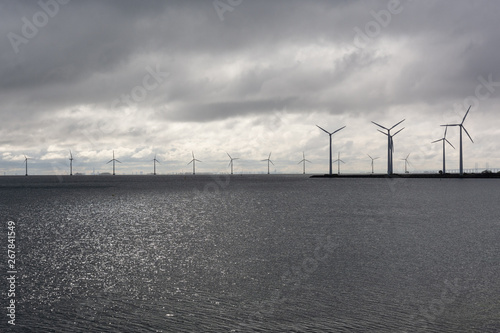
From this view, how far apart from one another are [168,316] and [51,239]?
23.8 metres

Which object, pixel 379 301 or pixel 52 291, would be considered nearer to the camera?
pixel 379 301

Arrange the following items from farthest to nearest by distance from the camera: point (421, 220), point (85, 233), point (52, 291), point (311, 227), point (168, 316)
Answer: point (421, 220) < point (311, 227) < point (85, 233) < point (52, 291) < point (168, 316)

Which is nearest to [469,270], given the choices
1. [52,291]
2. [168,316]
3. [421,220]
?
[168,316]

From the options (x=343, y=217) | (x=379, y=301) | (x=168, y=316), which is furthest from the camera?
(x=343, y=217)

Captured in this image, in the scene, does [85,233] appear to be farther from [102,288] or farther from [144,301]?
[144,301]

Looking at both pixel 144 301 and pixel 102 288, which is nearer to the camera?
pixel 144 301


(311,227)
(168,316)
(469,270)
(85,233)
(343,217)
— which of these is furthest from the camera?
(343,217)

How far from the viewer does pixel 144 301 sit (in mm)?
16656

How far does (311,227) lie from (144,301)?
27015 mm

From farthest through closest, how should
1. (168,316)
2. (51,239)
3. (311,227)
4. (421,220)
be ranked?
(421,220) < (311,227) < (51,239) < (168,316)

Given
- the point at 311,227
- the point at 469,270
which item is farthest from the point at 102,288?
the point at 311,227

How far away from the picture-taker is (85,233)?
126 feet

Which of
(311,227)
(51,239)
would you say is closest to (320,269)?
(311,227)

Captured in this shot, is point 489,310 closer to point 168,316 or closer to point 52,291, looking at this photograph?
point 168,316
